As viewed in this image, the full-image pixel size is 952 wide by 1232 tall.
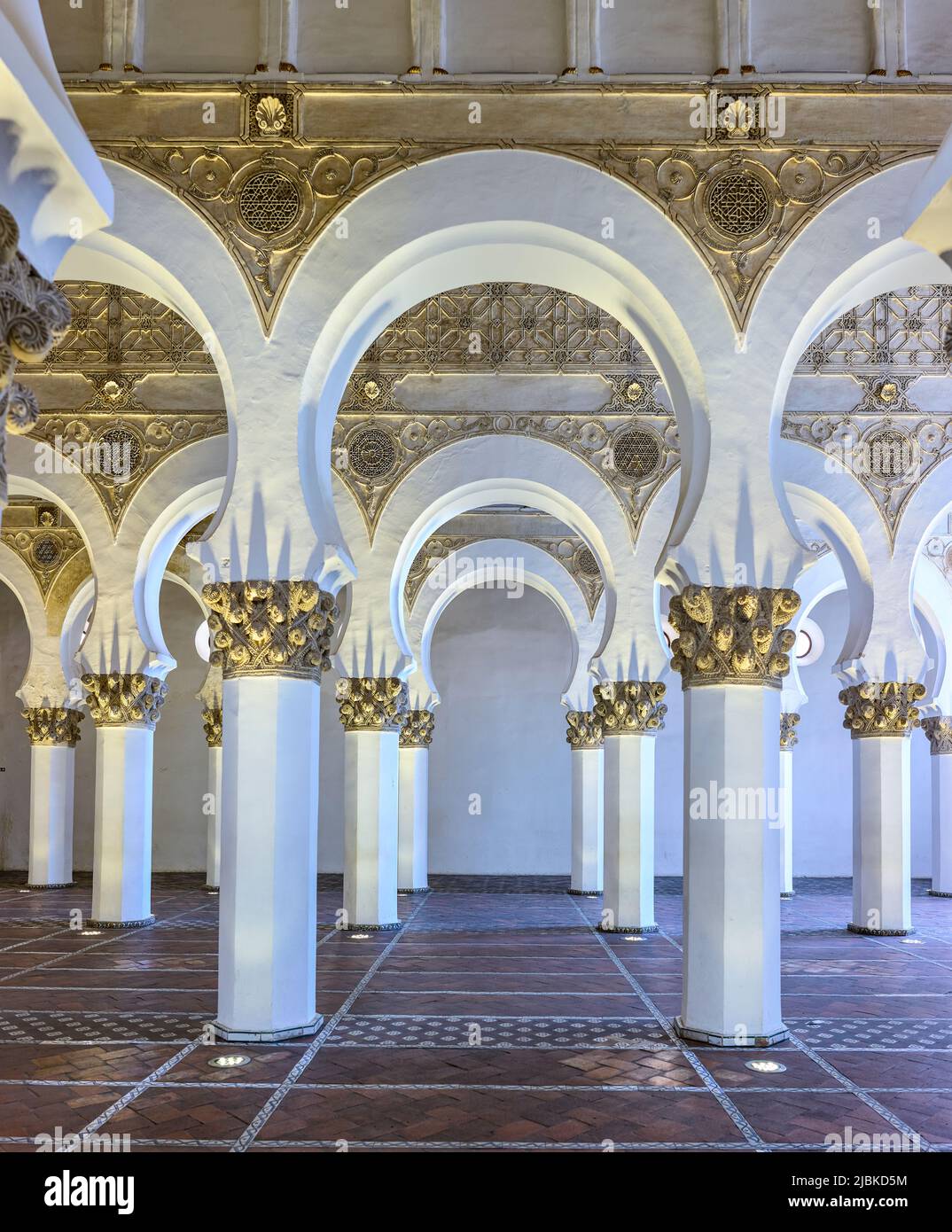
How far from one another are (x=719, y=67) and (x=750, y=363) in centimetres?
172

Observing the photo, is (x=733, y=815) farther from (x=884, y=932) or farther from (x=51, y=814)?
(x=51, y=814)

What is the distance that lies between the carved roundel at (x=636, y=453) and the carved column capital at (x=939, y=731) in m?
7.05

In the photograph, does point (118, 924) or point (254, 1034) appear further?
point (118, 924)

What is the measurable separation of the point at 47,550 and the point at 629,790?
842 centimetres

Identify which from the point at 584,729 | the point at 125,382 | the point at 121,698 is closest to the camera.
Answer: the point at 125,382

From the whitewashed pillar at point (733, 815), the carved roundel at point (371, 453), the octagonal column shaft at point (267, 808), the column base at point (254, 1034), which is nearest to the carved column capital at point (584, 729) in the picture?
the carved roundel at point (371, 453)

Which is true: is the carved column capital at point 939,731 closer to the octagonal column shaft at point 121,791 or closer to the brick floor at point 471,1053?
the brick floor at point 471,1053

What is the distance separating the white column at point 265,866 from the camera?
6.60 m

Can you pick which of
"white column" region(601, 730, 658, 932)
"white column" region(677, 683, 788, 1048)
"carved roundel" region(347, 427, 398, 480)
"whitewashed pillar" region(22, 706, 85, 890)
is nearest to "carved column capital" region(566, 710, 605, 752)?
"white column" region(601, 730, 658, 932)

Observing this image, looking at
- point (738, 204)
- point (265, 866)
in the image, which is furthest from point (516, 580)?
point (265, 866)

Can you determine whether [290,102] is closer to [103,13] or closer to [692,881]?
[103,13]

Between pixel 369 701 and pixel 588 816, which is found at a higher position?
pixel 369 701

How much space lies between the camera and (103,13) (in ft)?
22.3

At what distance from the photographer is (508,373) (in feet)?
36.7
